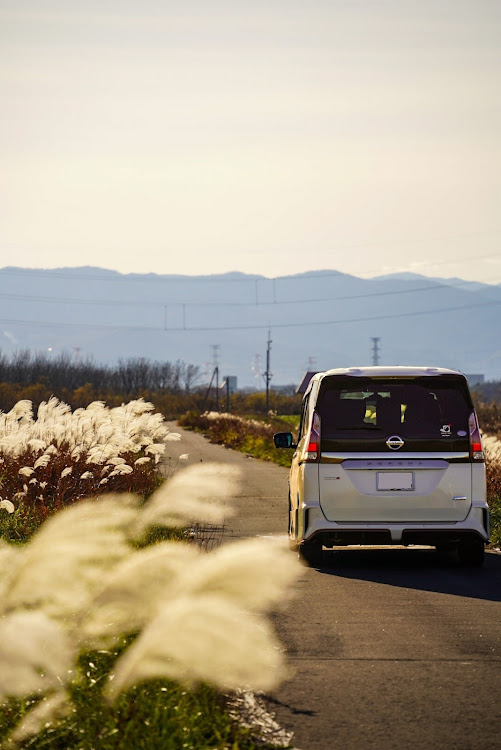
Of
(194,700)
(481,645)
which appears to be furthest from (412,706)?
(481,645)

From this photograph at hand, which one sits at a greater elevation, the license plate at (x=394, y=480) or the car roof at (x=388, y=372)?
the car roof at (x=388, y=372)

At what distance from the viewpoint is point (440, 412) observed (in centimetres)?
1237

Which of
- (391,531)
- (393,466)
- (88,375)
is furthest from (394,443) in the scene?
(88,375)

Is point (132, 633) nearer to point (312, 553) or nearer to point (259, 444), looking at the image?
point (312, 553)

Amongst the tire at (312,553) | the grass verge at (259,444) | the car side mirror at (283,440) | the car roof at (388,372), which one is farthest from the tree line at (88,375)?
the car roof at (388,372)

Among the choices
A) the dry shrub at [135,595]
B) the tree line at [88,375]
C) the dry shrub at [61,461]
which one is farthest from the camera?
the tree line at [88,375]

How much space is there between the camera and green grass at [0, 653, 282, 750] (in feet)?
17.2

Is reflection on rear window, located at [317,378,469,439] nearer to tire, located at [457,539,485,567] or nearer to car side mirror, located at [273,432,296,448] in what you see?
tire, located at [457,539,485,567]

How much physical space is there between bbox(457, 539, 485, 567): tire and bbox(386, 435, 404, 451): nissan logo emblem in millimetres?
1198

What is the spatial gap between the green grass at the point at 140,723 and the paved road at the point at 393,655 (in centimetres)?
42

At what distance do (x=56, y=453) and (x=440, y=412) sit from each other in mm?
6109

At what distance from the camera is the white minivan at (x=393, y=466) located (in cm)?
1199

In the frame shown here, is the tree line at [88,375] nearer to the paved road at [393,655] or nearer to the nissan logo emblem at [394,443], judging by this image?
the nissan logo emblem at [394,443]

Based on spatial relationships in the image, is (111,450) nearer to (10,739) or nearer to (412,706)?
(412,706)
